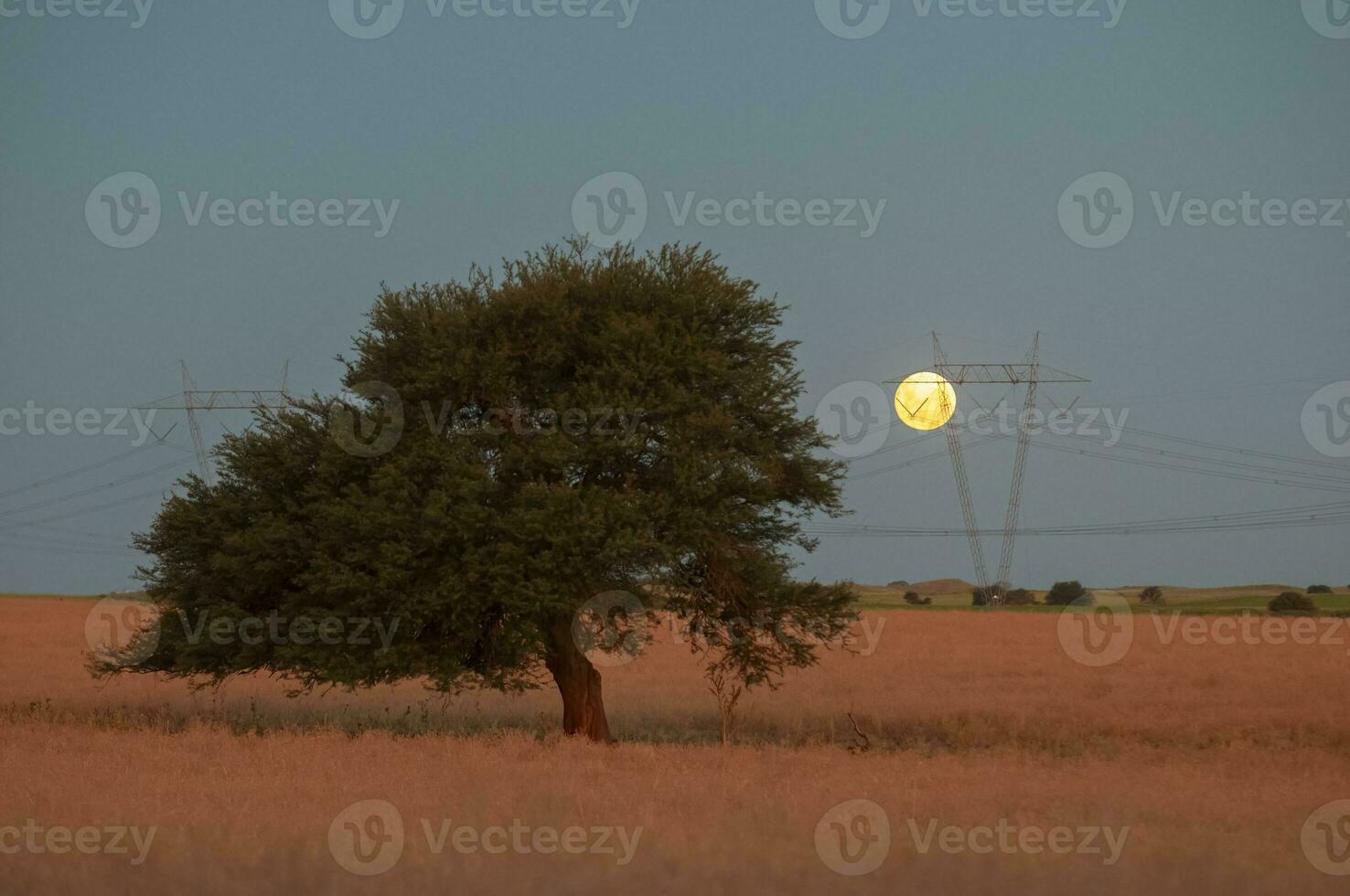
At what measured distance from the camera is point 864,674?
151 feet

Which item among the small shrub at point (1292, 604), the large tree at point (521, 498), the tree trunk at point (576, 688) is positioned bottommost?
the small shrub at point (1292, 604)

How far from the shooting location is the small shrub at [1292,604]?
303 feet

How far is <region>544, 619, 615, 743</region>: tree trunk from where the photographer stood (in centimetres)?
2706

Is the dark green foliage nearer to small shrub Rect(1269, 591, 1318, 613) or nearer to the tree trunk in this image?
small shrub Rect(1269, 591, 1318, 613)

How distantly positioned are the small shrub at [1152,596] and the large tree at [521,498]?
90.5 metres

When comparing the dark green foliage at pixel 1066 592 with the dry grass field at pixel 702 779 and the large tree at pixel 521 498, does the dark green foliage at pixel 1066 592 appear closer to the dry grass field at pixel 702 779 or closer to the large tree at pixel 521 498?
the dry grass field at pixel 702 779

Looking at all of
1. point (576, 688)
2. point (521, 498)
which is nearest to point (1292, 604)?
point (576, 688)

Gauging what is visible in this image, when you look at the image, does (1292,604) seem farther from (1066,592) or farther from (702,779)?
(702,779)

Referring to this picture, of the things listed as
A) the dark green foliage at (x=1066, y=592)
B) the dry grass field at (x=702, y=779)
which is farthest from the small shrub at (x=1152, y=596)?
the dry grass field at (x=702, y=779)

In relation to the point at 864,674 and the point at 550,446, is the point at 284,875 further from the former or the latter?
the point at 864,674

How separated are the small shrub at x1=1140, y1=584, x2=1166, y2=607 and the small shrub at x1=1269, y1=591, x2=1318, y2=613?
35.3ft

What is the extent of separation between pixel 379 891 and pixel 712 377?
1661cm

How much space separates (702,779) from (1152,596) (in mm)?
107109

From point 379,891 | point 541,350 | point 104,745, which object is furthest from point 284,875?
point 541,350
